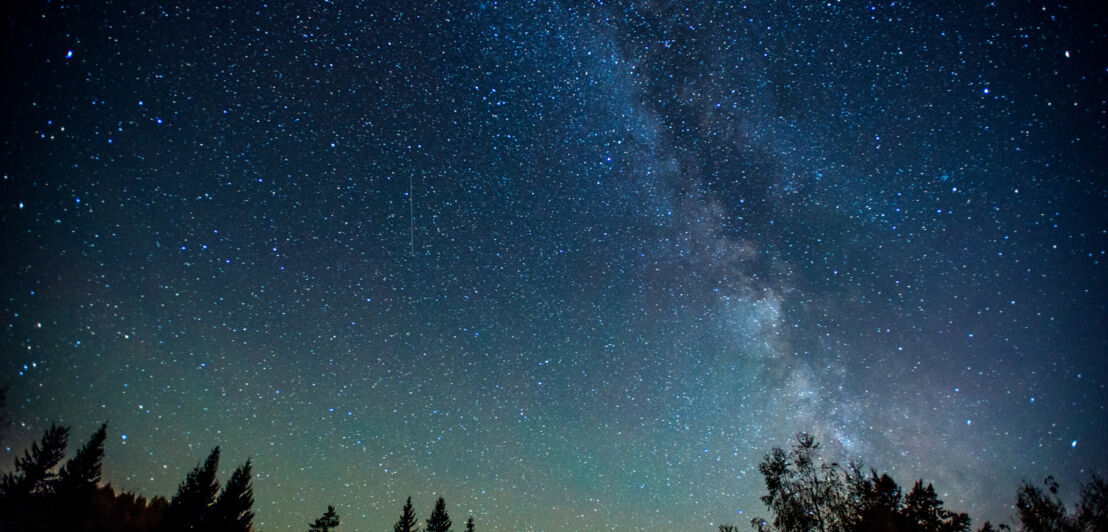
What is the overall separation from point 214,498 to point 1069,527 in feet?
139

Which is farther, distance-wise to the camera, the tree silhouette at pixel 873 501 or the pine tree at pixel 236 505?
the pine tree at pixel 236 505

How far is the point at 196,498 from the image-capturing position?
72.6 ft

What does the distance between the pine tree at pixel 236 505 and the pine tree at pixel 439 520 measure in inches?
535

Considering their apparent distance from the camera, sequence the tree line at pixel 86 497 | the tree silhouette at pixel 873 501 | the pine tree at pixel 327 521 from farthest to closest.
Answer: the pine tree at pixel 327 521 < the tree line at pixel 86 497 < the tree silhouette at pixel 873 501

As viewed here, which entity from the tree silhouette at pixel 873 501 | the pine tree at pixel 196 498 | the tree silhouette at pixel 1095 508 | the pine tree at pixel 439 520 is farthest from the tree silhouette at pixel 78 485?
the tree silhouette at pixel 1095 508

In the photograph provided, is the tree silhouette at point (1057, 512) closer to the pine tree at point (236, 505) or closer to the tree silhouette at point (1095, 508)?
the tree silhouette at point (1095, 508)

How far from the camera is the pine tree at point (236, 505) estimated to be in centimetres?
2170

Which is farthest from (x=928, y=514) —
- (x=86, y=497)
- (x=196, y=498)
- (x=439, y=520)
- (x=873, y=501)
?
(x=86, y=497)

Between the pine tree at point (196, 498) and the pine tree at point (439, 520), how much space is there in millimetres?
15545

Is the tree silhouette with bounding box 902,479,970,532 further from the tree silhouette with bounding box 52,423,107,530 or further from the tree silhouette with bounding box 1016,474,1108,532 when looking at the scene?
the tree silhouette with bounding box 52,423,107,530

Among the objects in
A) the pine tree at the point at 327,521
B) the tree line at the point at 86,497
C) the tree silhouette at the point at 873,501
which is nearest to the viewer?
the tree silhouette at the point at 873,501

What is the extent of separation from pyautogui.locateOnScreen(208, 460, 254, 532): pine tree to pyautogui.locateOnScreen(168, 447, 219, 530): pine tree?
1.93 ft

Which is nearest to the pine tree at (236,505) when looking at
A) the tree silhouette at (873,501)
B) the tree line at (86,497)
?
the tree line at (86,497)

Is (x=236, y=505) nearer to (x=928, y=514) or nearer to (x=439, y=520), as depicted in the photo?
(x=439, y=520)
